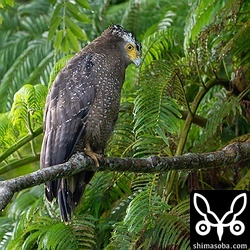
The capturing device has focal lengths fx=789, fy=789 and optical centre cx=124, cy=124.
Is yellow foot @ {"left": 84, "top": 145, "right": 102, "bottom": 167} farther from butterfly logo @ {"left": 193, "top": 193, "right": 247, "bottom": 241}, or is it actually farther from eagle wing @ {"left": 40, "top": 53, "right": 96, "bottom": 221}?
butterfly logo @ {"left": 193, "top": 193, "right": 247, "bottom": 241}

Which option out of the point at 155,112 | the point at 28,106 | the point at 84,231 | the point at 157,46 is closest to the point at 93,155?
the point at 155,112

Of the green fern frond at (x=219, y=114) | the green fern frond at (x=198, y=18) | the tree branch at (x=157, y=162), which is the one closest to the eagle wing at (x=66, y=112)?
the tree branch at (x=157, y=162)

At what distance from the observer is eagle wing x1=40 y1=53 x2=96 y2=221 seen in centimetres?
427

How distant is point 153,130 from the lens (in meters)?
4.57

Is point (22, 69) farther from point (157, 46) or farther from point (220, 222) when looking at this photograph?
point (220, 222)

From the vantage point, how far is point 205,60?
4809 millimetres

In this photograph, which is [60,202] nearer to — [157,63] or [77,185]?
[77,185]

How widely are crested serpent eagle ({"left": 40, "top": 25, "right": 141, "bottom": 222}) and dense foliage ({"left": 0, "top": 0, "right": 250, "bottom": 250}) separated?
16 cm

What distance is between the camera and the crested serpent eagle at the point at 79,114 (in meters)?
4.31

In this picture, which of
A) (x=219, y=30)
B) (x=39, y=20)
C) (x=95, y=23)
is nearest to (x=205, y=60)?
(x=219, y=30)

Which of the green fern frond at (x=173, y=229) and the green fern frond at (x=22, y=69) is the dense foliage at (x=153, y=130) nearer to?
the green fern frond at (x=173, y=229)

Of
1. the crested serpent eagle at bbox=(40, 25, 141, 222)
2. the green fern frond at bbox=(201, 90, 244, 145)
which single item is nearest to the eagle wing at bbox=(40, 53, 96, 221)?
the crested serpent eagle at bbox=(40, 25, 141, 222)

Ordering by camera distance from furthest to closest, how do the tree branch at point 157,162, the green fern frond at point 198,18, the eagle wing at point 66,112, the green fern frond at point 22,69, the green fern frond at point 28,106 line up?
the green fern frond at point 22,69
the green fern frond at point 198,18
the green fern frond at point 28,106
the eagle wing at point 66,112
the tree branch at point 157,162

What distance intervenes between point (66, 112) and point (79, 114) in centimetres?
8
